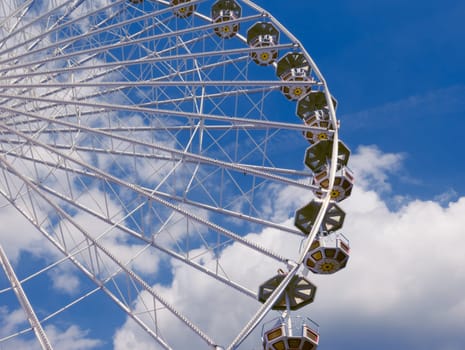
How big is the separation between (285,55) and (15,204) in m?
12.4

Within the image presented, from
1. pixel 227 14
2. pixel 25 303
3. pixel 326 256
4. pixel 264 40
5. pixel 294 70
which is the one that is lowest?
pixel 25 303

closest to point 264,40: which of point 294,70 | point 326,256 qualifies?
point 294,70

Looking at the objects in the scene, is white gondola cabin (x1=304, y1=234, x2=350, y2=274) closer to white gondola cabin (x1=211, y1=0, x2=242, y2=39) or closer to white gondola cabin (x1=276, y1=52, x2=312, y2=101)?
white gondola cabin (x1=276, y1=52, x2=312, y2=101)

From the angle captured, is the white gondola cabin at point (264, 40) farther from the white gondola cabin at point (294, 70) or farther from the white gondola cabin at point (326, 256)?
the white gondola cabin at point (326, 256)

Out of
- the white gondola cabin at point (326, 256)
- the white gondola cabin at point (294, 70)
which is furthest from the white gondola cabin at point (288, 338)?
the white gondola cabin at point (294, 70)

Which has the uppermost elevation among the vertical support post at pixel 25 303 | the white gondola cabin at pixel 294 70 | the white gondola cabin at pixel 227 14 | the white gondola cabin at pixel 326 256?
the white gondola cabin at pixel 227 14

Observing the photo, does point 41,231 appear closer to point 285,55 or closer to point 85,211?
point 85,211

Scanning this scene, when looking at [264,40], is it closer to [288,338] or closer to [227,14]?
[227,14]

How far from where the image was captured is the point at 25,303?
17719mm

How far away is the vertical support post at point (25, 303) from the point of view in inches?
659

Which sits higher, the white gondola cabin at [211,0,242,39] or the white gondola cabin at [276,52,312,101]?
the white gondola cabin at [211,0,242,39]

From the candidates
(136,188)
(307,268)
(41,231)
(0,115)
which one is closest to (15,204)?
(41,231)

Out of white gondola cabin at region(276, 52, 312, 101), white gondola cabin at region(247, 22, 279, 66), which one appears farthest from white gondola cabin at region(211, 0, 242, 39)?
white gondola cabin at region(276, 52, 312, 101)

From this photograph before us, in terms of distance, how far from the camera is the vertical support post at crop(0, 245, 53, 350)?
1673cm
